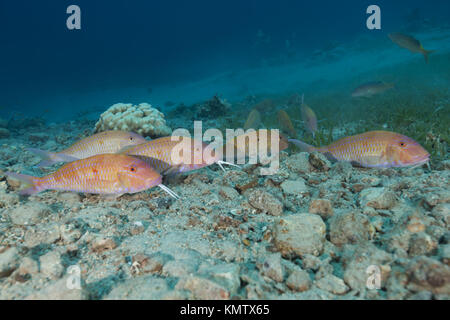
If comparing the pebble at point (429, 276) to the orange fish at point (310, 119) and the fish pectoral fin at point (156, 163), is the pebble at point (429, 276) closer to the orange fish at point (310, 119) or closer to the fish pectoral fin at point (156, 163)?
the fish pectoral fin at point (156, 163)

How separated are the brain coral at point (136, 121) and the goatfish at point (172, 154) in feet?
9.17

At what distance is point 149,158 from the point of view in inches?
151

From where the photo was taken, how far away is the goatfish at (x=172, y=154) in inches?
150

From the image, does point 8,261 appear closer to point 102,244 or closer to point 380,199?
point 102,244

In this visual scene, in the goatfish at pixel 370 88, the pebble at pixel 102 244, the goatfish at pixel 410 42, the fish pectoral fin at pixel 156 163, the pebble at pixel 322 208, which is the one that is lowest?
the pebble at pixel 102 244

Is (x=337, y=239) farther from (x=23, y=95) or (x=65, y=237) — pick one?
(x=23, y=95)

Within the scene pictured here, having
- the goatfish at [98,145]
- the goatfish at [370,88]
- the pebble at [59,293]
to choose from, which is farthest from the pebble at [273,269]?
the goatfish at [370,88]

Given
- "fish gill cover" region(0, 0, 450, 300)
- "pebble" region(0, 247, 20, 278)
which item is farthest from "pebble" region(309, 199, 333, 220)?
"pebble" region(0, 247, 20, 278)

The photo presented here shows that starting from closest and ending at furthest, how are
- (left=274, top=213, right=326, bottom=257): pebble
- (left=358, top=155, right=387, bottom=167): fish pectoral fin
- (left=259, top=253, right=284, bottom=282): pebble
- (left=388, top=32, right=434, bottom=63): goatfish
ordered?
(left=259, top=253, right=284, bottom=282): pebble
(left=274, top=213, right=326, bottom=257): pebble
(left=358, top=155, right=387, bottom=167): fish pectoral fin
(left=388, top=32, right=434, bottom=63): goatfish

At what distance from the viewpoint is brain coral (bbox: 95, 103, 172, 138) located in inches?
258

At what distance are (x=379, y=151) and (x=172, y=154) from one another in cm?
319

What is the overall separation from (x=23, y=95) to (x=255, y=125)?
6474 centimetres

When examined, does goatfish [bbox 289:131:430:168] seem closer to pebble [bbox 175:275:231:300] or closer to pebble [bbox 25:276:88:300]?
pebble [bbox 175:275:231:300]

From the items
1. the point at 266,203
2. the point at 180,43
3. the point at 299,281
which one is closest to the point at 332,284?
the point at 299,281
